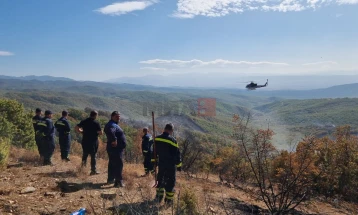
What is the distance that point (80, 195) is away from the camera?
6254 millimetres

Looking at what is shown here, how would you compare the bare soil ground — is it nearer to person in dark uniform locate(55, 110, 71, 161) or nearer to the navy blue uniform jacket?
person in dark uniform locate(55, 110, 71, 161)

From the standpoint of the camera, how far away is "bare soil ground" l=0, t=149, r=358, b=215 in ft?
17.5

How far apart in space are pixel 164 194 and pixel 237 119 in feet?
10.6

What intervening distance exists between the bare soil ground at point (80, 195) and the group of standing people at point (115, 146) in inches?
12.9

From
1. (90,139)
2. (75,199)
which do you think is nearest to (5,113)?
(90,139)

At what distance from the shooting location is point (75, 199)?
19.7 ft

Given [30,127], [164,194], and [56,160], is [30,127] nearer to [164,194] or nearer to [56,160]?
[56,160]

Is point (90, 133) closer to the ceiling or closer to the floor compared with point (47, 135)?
closer to the ceiling

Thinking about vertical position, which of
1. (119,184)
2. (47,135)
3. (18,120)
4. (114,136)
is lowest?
(18,120)

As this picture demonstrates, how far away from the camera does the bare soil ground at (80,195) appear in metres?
5.34

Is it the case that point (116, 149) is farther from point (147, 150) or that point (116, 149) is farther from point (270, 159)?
point (270, 159)

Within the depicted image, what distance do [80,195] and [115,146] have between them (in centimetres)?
147

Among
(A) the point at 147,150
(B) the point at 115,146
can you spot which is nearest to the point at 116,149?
(B) the point at 115,146

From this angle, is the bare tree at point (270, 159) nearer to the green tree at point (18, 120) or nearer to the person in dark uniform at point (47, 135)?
the person in dark uniform at point (47, 135)
